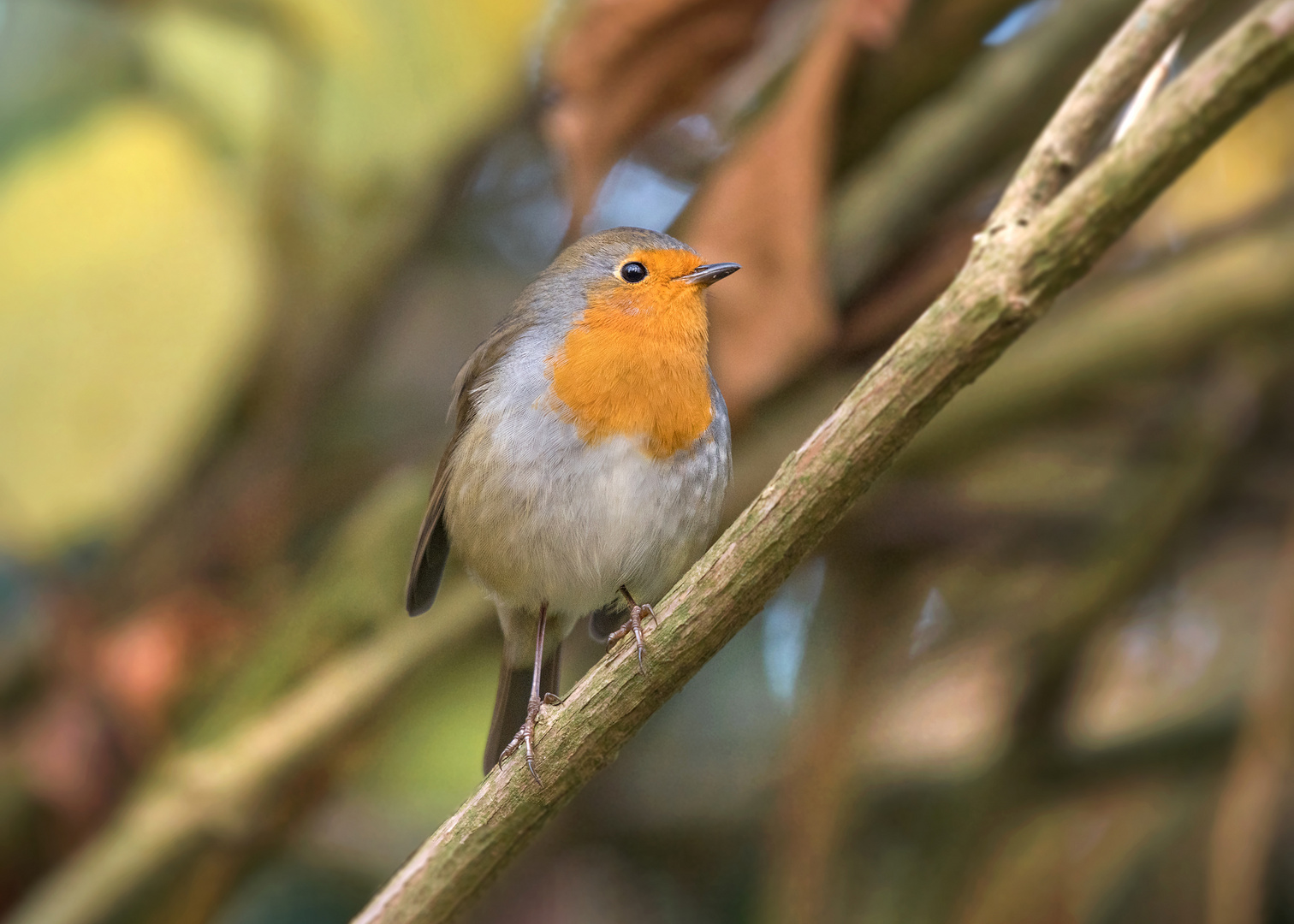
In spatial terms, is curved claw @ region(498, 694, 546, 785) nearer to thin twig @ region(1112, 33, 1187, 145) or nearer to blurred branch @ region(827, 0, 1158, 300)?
thin twig @ region(1112, 33, 1187, 145)

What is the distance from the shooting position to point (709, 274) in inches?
70.4

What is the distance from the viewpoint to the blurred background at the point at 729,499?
2318mm

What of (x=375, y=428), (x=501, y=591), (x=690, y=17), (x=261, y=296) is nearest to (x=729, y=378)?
(x=501, y=591)

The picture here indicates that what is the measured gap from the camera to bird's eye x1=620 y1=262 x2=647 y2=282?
1.97m

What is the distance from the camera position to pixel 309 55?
264 cm

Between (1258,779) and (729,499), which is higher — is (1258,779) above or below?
below

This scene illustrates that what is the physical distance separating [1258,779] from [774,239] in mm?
1653

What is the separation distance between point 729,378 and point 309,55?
136 centimetres

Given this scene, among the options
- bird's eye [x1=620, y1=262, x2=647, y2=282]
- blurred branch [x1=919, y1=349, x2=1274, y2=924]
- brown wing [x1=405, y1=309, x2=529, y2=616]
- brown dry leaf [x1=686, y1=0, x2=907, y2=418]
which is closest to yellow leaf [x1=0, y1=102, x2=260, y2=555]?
brown wing [x1=405, y1=309, x2=529, y2=616]

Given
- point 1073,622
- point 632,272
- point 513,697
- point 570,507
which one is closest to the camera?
point 570,507

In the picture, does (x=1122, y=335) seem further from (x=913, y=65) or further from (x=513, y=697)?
(x=513, y=697)

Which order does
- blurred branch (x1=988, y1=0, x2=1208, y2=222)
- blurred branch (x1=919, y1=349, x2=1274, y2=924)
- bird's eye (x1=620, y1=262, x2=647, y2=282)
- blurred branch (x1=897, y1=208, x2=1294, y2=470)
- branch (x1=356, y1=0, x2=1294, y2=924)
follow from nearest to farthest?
branch (x1=356, y1=0, x2=1294, y2=924)
blurred branch (x1=988, y1=0, x2=1208, y2=222)
bird's eye (x1=620, y1=262, x2=647, y2=282)
blurred branch (x1=897, y1=208, x2=1294, y2=470)
blurred branch (x1=919, y1=349, x2=1274, y2=924)

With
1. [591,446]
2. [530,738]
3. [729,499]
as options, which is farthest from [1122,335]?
[530,738]

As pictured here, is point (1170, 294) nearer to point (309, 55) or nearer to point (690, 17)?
point (690, 17)
